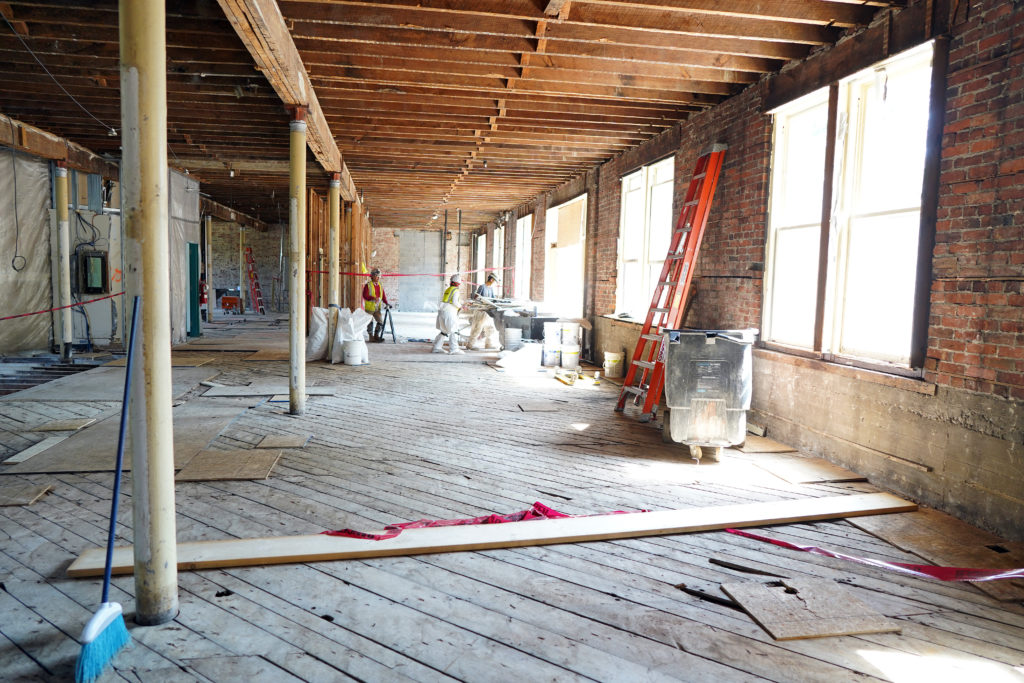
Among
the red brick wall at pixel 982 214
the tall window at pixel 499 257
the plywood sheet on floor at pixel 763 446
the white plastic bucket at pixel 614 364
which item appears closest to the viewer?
the red brick wall at pixel 982 214

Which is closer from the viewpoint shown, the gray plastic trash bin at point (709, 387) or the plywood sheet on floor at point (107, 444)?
the plywood sheet on floor at point (107, 444)

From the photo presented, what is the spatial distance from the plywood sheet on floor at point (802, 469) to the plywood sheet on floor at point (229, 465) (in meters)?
3.46

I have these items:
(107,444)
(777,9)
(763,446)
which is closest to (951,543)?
(763,446)

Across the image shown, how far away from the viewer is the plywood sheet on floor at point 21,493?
361 centimetres

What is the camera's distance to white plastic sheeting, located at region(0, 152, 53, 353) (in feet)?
27.5

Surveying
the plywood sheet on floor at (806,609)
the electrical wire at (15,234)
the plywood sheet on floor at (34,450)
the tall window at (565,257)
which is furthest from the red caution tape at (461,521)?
the electrical wire at (15,234)

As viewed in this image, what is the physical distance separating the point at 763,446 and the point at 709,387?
86cm

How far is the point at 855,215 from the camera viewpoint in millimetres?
4762

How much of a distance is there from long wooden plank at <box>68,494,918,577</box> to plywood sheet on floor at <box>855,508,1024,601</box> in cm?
15

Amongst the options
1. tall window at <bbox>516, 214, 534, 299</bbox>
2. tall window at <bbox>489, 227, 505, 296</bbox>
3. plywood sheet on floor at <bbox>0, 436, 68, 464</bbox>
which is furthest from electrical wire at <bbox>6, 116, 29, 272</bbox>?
tall window at <bbox>489, 227, 505, 296</bbox>

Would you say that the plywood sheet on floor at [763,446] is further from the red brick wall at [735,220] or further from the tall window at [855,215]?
the red brick wall at [735,220]

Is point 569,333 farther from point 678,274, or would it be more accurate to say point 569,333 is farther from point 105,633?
point 105,633

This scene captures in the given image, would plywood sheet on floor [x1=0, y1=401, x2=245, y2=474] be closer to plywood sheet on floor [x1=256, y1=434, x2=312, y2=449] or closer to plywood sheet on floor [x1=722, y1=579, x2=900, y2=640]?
plywood sheet on floor [x1=256, y1=434, x2=312, y2=449]

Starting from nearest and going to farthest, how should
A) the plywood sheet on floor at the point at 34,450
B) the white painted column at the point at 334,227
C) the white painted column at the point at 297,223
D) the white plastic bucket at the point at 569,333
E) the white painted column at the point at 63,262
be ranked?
the plywood sheet on floor at the point at 34,450 < the white painted column at the point at 297,223 < the white painted column at the point at 63,262 < the white painted column at the point at 334,227 < the white plastic bucket at the point at 569,333
